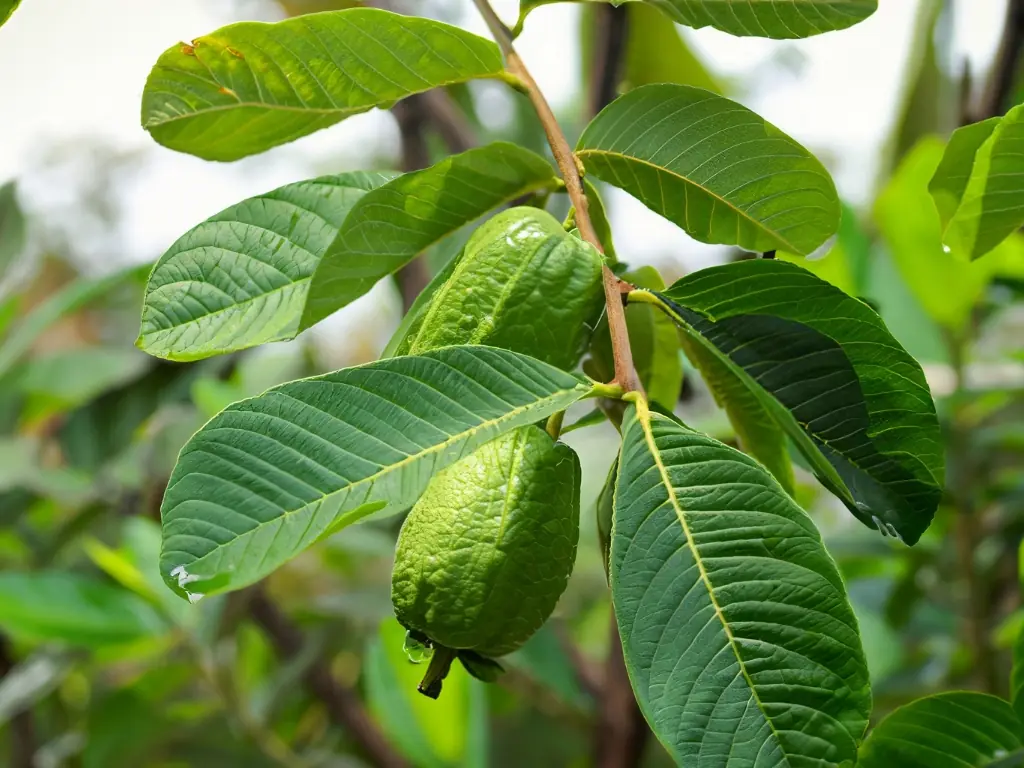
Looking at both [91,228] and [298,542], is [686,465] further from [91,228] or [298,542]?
[91,228]

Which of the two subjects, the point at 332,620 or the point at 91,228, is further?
the point at 91,228

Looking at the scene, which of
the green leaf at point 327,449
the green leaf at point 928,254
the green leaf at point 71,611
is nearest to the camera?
the green leaf at point 327,449

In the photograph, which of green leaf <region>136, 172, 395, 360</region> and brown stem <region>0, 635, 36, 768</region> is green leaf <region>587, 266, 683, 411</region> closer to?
green leaf <region>136, 172, 395, 360</region>

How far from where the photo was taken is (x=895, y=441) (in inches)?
16.6

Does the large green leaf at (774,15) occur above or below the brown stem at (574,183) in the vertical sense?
above

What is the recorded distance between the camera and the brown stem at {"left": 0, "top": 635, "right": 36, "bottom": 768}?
140 cm

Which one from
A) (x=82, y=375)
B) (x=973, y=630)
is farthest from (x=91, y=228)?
(x=973, y=630)

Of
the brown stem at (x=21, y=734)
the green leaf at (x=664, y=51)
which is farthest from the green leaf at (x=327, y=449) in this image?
the brown stem at (x=21, y=734)

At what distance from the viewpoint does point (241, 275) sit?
0.47 metres

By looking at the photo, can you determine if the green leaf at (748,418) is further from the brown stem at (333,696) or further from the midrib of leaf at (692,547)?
the brown stem at (333,696)

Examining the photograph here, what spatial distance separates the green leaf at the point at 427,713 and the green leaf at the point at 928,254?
695 millimetres

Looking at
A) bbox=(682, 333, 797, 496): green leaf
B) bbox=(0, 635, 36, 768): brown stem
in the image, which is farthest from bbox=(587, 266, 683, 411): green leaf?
bbox=(0, 635, 36, 768): brown stem

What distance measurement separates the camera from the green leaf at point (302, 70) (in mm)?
447

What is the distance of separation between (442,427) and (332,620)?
3.59 feet
